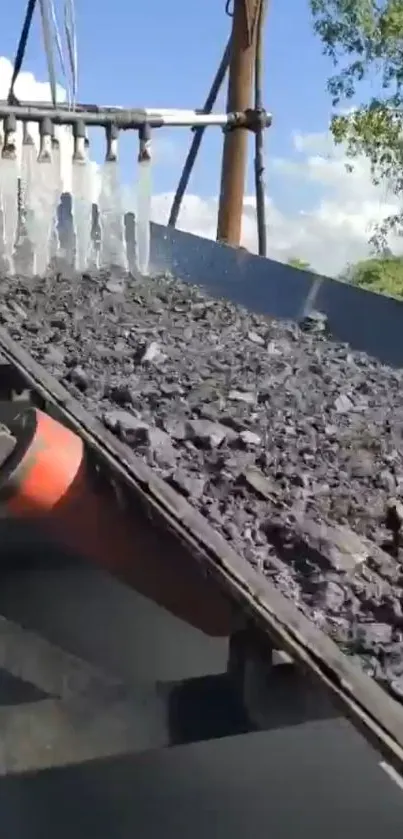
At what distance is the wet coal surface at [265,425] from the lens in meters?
1.40

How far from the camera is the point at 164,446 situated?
1741 mm

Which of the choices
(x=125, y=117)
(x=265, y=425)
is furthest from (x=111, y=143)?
(x=265, y=425)

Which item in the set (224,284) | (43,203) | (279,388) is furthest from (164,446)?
(43,203)

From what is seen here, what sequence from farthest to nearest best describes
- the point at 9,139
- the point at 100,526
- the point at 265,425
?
the point at 9,139 → the point at 265,425 → the point at 100,526

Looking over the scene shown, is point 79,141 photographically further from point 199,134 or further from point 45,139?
point 199,134

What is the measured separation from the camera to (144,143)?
3969 millimetres

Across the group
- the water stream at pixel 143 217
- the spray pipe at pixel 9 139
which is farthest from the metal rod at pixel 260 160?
the spray pipe at pixel 9 139

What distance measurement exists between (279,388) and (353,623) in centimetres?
116

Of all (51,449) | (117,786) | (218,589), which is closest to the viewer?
(218,589)

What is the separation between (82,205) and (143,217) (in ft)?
0.87

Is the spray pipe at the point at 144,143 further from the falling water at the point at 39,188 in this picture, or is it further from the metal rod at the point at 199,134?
the metal rod at the point at 199,134

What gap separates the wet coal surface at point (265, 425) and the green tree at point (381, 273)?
9745mm

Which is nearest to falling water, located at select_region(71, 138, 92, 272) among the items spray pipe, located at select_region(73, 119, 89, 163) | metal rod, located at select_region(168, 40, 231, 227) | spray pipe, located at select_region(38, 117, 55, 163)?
spray pipe, located at select_region(73, 119, 89, 163)

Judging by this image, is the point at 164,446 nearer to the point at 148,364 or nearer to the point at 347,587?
the point at 347,587
